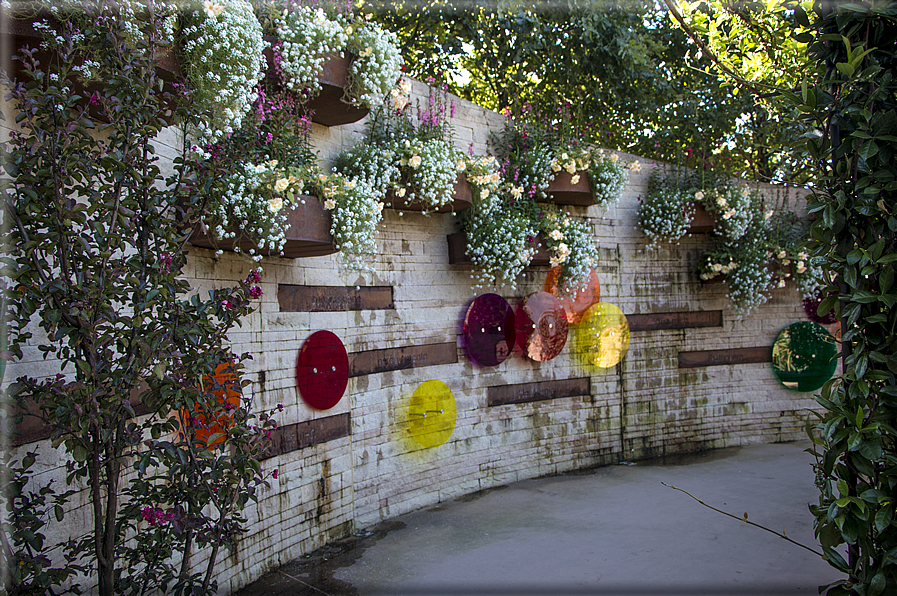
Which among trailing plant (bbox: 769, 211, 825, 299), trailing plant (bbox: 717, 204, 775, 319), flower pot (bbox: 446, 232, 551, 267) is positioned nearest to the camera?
flower pot (bbox: 446, 232, 551, 267)

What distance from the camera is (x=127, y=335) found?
85.7 inches

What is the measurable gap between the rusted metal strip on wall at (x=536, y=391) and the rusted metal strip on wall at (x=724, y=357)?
153cm

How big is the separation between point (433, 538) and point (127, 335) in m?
2.74

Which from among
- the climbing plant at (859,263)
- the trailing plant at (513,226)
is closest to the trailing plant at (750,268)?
the trailing plant at (513,226)

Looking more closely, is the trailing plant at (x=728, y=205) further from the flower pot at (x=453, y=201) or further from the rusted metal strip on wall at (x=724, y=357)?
the flower pot at (x=453, y=201)

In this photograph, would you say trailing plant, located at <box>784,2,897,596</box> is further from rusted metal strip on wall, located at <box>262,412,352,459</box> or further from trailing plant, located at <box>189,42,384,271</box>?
rusted metal strip on wall, located at <box>262,412,352,459</box>

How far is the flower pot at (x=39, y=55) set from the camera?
220cm

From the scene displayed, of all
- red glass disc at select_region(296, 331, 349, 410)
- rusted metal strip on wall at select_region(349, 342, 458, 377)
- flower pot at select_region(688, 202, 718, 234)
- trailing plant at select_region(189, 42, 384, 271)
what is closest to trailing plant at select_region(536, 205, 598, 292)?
rusted metal strip on wall at select_region(349, 342, 458, 377)

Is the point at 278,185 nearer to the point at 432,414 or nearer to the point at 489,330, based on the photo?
the point at 432,414

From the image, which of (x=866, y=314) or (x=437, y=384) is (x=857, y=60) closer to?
(x=866, y=314)

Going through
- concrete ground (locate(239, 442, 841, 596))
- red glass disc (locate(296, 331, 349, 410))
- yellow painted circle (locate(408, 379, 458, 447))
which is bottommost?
concrete ground (locate(239, 442, 841, 596))

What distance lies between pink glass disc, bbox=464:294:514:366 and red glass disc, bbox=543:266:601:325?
0.59 metres

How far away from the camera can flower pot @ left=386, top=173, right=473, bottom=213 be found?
14.9 feet

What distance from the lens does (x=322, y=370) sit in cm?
419
